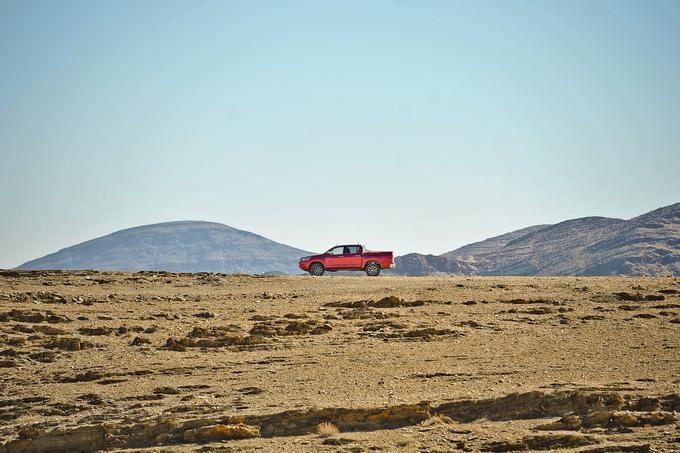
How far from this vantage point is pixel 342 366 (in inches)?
745

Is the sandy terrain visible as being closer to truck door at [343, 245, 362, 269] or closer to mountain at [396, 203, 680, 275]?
truck door at [343, 245, 362, 269]

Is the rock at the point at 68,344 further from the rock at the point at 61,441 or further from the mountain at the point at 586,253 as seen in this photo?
the mountain at the point at 586,253

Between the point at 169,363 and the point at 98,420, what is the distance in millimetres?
4080

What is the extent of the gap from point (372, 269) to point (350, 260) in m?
1.07

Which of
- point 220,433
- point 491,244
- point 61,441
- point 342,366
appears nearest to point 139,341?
point 342,366

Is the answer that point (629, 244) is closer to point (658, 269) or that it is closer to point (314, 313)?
point (658, 269)

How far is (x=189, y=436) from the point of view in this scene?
14.6 metres

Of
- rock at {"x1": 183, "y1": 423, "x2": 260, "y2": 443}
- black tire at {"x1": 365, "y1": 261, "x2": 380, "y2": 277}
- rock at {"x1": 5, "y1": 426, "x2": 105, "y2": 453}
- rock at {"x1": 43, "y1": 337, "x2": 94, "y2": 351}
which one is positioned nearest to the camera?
rock at {"x1": 183, "y1": 423, "x2": 260, "y2": 443}

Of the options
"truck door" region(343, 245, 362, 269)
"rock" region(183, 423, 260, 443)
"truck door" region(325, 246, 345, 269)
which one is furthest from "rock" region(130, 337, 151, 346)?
"truck door" region(343, 245, 362, 269)

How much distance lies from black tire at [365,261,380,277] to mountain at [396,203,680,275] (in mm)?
32323

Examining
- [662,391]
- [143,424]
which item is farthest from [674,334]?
[143,424]

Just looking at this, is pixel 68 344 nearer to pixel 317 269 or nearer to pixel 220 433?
pixel 220 433

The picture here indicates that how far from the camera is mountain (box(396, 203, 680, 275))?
69312mm

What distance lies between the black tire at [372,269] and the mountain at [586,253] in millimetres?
32323
